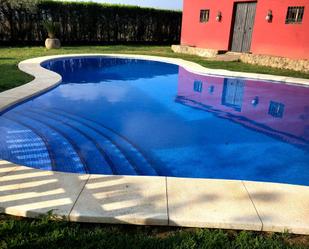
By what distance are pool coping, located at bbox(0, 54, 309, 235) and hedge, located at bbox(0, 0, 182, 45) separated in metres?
17.6

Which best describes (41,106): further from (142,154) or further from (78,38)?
(78,38)

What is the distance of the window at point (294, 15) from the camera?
528 inches

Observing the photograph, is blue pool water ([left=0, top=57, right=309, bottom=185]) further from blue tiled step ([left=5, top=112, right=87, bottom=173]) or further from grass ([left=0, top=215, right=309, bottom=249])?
grass ([left=0, top=215, right=309, bottom=249])

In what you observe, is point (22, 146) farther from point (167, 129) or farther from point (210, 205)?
point (210, 205)

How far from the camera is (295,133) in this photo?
23.3 feet

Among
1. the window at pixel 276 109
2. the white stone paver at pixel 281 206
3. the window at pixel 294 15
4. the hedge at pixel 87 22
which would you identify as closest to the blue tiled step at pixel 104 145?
the white stone paver at pixel 281 206

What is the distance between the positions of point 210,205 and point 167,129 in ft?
12.6

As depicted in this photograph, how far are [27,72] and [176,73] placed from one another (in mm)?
6126

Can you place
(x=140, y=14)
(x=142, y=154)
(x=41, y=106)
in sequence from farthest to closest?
(x=140, y=14), (x=41, y=106), (x=142, y=154)

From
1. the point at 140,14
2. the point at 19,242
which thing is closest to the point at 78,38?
the point at 140,14

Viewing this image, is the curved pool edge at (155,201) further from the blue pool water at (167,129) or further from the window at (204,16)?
the window at (204,16)

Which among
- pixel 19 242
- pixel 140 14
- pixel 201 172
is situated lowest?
pixel 201 172

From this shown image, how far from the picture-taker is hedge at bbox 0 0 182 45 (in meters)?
18.7

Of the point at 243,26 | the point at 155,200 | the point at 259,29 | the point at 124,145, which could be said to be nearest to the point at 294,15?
the point at 259,29
